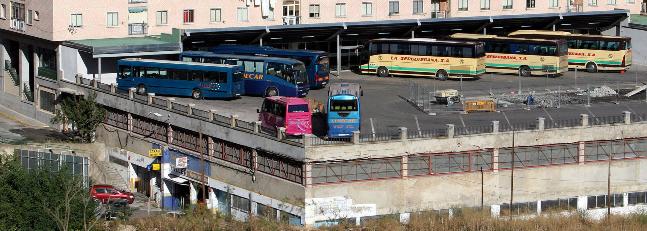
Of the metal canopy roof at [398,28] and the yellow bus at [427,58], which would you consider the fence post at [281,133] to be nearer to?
the metal canopy roof at [398,28]

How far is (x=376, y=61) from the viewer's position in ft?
364

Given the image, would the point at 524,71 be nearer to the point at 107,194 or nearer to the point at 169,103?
the point at 169,103

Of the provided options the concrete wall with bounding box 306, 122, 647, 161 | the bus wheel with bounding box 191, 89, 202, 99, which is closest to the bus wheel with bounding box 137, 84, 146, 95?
the bus wheel with bounding box 191, 89, 202, 99

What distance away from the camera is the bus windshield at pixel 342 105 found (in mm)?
88231

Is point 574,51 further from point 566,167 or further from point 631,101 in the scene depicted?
point 566,167

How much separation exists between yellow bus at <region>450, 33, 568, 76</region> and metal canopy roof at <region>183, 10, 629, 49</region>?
3.98m

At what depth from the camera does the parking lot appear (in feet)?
310

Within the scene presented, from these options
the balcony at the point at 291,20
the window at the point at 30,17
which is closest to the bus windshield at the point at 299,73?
the balcony at the point at 291,20

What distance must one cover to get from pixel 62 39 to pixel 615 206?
36.1 metres

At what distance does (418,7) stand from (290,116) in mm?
30747

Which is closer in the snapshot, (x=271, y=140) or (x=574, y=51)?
(x=271, y=140)

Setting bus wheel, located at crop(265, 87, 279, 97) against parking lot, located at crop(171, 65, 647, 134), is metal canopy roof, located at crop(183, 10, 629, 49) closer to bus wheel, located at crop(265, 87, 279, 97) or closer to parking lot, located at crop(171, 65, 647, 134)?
parking lot, located at crop(171, 65, 647, 134)

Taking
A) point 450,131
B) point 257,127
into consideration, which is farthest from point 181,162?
point 450,131

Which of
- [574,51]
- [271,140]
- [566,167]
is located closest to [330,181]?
[271,140]
